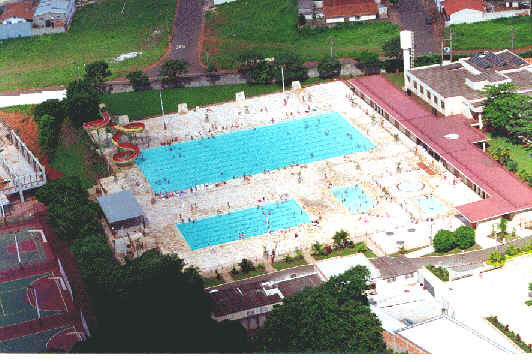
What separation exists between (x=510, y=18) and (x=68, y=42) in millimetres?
55148

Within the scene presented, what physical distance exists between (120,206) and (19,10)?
57.5 metres

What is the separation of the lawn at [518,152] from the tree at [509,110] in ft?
3.30

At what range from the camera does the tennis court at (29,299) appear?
62.4 metres

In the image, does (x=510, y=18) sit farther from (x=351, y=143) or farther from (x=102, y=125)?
(x=102, y=125)

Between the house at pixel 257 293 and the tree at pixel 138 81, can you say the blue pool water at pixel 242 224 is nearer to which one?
the house at pixel 257 293

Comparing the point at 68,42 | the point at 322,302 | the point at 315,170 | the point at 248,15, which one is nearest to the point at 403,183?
the point at 315,170

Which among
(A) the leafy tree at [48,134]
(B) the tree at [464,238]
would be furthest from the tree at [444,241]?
(A) the leafy tree at [48,134]

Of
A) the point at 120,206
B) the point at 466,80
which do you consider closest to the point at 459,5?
the point at 466,80

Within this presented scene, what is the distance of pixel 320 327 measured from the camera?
1973 inches

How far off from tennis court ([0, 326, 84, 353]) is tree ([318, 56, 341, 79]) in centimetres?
4754

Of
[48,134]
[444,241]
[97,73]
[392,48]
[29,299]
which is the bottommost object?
[29,299]

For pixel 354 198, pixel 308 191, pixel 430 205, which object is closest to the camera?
pixel 430 205

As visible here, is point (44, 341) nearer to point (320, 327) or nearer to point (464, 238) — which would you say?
point (320, 327)

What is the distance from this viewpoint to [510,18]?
4272 inches
